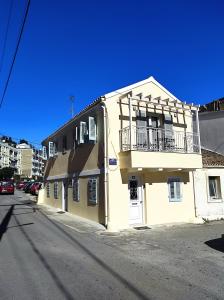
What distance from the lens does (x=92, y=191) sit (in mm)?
15102

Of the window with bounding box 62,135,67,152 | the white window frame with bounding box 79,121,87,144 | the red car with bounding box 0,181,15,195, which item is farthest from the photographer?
the red car with bounding box 0,181,15,195

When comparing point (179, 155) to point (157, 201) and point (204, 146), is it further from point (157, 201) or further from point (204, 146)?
point (204, 146)

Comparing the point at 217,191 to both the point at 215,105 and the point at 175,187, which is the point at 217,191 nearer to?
the point at 175,187

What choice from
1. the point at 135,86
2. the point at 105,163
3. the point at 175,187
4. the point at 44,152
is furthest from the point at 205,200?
the point at 44,152

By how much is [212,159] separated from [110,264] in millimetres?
11941

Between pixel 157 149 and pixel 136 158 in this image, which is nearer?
pixel 136 158

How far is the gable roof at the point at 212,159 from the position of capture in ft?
55.7

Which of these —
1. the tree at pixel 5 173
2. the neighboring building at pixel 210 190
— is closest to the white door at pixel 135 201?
the neighboring building at pixel 210 190

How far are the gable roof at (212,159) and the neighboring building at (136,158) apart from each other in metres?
1.16

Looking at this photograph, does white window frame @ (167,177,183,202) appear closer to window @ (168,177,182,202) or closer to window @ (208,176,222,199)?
window @ (168,177,182,202)

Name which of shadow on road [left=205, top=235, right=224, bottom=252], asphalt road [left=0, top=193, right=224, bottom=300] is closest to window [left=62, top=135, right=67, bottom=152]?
asphalt road [left=0, top=193, right=224, bottom=300]

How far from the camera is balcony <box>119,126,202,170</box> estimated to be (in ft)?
43.8

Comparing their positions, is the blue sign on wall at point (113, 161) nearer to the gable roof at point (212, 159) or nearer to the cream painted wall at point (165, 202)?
the cream painted wall at point (165, 202)

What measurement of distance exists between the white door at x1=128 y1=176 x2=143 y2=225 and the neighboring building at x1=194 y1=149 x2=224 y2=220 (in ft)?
Answer: 10.9
